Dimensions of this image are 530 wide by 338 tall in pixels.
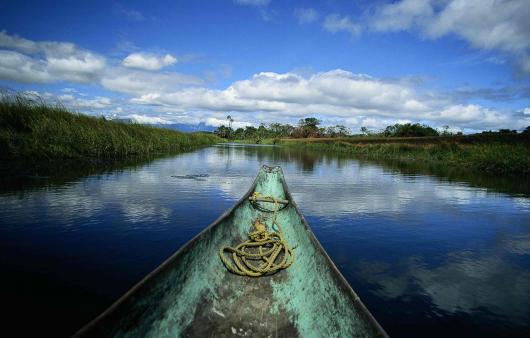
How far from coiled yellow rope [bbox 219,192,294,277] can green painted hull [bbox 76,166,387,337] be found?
0.12 m

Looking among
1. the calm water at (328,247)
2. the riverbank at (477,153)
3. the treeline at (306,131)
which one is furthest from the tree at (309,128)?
the calm water at (328,247)

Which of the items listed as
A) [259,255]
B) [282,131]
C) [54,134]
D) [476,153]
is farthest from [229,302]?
[282,131]

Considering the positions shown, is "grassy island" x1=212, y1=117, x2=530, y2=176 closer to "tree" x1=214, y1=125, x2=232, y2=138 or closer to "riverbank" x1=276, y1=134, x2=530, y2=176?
"riverbank" x1=276, y1=134, x2=530, y2=176

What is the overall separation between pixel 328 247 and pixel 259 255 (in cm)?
267

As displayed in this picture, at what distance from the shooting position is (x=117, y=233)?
6.16m

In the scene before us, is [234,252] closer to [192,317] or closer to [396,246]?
[192,317]

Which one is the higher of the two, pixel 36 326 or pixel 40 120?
pixel 40 120

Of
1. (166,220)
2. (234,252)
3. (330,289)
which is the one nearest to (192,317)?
(234,252)

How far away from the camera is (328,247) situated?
6031 mm

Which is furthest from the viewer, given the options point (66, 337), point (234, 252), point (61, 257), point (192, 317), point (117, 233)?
point (117, 233)

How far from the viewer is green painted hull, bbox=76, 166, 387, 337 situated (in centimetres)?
244

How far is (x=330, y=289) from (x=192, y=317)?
1251mm

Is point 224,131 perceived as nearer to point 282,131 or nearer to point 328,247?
point 282,131

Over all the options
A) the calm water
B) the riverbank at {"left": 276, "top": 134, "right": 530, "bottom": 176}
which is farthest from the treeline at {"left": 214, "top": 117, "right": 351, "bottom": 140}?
the calm water
